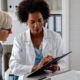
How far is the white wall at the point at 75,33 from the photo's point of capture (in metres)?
2.33

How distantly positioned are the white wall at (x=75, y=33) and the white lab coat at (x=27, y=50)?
2.78ft

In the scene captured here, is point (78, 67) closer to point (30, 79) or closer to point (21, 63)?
point (21, 63)

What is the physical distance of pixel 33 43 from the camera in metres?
Answer: 1.56

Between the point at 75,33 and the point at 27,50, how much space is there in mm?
1068

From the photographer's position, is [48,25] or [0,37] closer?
[0,37]

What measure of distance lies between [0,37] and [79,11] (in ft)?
4.97

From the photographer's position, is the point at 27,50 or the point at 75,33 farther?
the point at 75,33

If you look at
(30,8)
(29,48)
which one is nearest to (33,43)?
(29,48)

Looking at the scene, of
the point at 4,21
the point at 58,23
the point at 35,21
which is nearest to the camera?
the point at 4,21

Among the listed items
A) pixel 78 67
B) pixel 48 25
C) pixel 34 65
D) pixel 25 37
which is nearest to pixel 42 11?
pixel 25 37

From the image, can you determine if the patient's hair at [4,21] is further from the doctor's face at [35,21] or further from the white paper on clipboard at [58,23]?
the white paper on clipboard at [58,23]

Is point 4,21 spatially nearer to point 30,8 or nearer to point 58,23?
point 30,8

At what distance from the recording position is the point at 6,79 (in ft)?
7.67

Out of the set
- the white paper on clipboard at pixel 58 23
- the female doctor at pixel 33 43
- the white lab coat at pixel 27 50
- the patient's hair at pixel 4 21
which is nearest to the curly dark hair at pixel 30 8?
the female doctor at pixel 33 43
